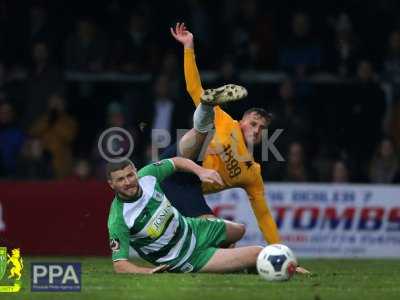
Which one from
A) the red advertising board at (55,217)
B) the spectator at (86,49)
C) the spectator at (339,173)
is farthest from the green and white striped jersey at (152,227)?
the spectator at (86,49)

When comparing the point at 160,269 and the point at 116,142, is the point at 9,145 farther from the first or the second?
the point at 160,269

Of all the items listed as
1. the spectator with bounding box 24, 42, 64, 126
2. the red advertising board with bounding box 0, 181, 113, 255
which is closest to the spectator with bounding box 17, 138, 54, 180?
the red advertising board with bounding box 0, 181, 113, 255

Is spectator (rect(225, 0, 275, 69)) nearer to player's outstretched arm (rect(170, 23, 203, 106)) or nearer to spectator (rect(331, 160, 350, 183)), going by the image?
spectator (rect(331, 160, 350, 183))

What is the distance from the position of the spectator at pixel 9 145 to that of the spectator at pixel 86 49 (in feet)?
4.84

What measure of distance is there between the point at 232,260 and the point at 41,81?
23.7ft

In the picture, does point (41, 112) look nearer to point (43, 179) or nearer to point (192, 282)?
point (43, 179)

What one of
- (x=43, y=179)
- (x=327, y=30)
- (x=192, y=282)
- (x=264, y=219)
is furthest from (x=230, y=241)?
(x=327, y=30)

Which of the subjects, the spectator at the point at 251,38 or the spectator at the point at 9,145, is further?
Answer: the spectator at the point at 251,38

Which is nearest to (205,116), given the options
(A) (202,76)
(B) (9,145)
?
(B) (9,145)

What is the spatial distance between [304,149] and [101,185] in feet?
10.9

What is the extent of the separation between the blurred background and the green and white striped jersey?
5663mm

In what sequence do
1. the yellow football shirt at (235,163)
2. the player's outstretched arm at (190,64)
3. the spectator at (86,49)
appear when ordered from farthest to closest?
1. the spectator at (86,49)
2. the yellow football shirt at (235,163)
3. the player's outstretched arm at (190,64)

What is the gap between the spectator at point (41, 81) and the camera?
18828 mm

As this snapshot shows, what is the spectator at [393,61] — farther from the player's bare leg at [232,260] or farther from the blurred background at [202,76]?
the player's bare leg at [232,260]
